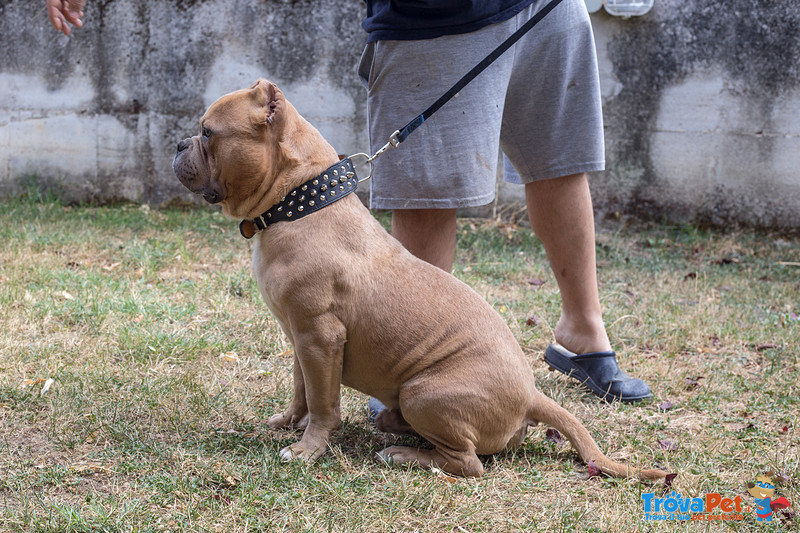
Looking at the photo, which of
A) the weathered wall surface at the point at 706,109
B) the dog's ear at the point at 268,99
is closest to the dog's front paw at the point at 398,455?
the dog's ear at the point at 268,99

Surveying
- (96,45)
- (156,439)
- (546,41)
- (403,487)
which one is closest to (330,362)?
(403,487)

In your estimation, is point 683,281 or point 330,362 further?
point 683,281

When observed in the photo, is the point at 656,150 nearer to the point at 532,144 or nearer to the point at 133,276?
the point at 532,144

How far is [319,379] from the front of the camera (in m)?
2.45

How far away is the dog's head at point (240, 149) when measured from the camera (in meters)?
2.41

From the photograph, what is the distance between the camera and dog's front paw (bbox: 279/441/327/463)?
2439mm

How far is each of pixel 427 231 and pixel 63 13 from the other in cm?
161

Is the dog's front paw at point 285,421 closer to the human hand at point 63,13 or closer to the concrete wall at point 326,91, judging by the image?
the human hand at point 63,13

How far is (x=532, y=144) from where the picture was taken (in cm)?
308

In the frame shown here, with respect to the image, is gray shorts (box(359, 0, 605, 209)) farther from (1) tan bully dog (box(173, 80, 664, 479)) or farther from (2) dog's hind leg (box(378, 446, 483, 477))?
(2) dog's hind leg (box(378, 446, 483, 477))

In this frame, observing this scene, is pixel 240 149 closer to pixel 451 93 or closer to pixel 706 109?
pixel 451 93

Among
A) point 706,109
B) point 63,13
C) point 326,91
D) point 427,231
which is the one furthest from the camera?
point 326,91

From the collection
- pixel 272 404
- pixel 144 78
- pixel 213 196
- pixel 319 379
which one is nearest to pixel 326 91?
pixel 144 78

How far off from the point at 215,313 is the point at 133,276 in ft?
3.40
